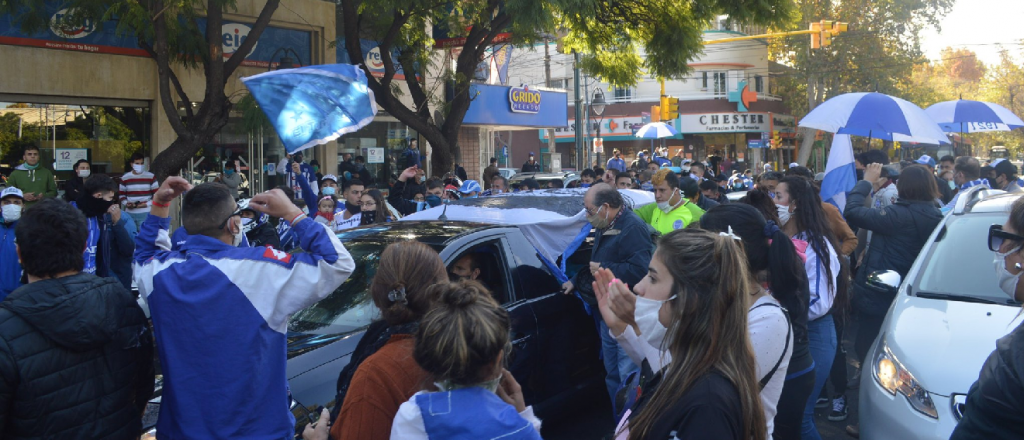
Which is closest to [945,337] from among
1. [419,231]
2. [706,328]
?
[706,328]

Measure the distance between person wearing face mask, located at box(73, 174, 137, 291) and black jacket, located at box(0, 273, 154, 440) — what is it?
469 cm

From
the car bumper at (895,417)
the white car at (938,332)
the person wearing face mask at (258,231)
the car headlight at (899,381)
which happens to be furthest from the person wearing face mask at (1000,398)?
the person wearing face mask at (258,231)

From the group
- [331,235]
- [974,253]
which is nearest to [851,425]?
[974,253]

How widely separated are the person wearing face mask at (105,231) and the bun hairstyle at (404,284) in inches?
210

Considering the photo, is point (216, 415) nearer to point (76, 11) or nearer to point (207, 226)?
point (207, 226)

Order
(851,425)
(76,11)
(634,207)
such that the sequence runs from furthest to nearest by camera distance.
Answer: (76,11) → (634,207) → (851,425)

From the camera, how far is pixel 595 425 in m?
5.76

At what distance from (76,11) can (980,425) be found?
1314 centimetres

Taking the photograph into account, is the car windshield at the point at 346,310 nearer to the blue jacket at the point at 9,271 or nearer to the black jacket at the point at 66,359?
the black jacket at the point at 66,359

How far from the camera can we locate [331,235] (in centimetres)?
299

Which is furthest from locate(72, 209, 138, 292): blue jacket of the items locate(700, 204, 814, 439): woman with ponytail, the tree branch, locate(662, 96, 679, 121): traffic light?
locate(662, 96, 679, 121): traffic light

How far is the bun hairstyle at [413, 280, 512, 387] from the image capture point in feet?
7.12

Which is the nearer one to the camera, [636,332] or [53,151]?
[636,332]

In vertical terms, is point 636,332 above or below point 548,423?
above
